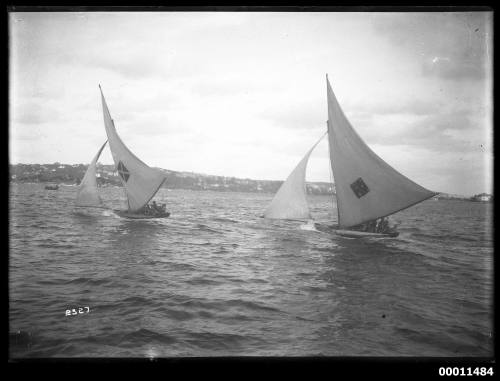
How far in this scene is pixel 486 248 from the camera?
212 inches

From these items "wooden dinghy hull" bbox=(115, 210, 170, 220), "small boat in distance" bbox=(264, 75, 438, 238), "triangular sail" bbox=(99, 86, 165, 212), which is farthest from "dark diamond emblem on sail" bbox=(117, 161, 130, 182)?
"small boat in distance" bbox=(264, 75, 438, 238)

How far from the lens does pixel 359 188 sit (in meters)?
10.2

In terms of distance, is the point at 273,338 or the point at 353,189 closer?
the point at 273,338

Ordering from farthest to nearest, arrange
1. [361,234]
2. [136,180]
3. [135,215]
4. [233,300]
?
[135,215] < [136,180] < [361,234] < [233,300]

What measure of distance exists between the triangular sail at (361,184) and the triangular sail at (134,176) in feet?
20.7

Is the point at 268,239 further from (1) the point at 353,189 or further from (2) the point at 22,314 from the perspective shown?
(2) the point at 22,314

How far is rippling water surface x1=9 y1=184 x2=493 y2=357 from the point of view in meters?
5.11

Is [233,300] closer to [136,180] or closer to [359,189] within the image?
[359,189]

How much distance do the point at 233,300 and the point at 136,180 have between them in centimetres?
833
